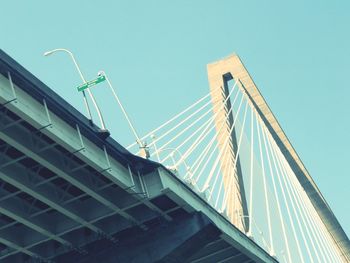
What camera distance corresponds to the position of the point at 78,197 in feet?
81.5

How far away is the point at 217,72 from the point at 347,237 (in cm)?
2216

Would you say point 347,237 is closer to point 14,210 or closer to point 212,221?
point 212,221

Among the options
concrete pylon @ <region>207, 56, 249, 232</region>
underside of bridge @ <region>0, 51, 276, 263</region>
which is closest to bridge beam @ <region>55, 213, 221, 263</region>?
underside of bridge @ <region>0, 51, 276, 263</region>

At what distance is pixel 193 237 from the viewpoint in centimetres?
2734

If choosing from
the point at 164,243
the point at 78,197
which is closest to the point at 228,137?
the point at 164,243

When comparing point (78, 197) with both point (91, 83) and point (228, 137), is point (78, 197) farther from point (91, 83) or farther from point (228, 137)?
point (228, 137)

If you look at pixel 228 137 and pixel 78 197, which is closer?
pixel 78 197

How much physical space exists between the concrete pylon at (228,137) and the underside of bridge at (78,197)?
4.98 meters

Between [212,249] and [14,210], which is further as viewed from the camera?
[212,249]

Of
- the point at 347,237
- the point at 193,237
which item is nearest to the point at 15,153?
the point at 193,237

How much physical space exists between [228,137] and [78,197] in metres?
15.8

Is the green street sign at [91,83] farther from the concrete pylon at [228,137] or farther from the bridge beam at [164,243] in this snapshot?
the concrete pylon at [228,137]

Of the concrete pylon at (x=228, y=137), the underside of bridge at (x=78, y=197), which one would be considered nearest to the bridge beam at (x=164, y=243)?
the underside of bridge at (x=78, y=197)

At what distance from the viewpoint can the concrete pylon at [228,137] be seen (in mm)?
35906
